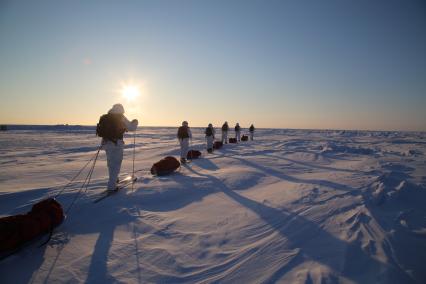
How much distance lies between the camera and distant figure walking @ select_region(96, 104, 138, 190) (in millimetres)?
6094

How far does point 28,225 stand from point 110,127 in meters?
3.21

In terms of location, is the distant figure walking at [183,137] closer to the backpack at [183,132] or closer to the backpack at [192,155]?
the backpack at [183,132]

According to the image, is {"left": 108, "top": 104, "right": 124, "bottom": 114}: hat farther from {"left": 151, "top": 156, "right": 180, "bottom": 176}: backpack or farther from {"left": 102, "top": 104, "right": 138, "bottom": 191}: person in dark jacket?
{"left": 151, "top": 156, "right": 180, "bottom": 176}: backpack

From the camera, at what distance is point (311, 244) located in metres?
3.41

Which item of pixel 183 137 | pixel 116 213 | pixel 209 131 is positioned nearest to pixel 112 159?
pixel 116 213

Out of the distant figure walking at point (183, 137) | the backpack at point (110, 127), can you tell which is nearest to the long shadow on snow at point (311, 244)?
the backpack at point (110, 127)

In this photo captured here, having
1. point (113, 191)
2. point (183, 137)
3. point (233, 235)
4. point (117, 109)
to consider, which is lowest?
point (233, 235)

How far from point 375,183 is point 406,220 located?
106 inches

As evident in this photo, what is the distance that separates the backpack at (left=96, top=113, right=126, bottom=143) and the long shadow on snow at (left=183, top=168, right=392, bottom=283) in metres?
3.84

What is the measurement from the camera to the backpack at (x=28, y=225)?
307 centimetres

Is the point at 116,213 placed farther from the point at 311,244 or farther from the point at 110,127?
the point at 311,244

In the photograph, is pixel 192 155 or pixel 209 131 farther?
pixel 209 131

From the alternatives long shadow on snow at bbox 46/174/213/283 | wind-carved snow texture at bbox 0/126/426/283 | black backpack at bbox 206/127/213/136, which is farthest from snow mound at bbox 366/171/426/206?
black backpack at bbox 206/127/213/136

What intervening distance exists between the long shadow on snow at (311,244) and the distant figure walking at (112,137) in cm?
367
